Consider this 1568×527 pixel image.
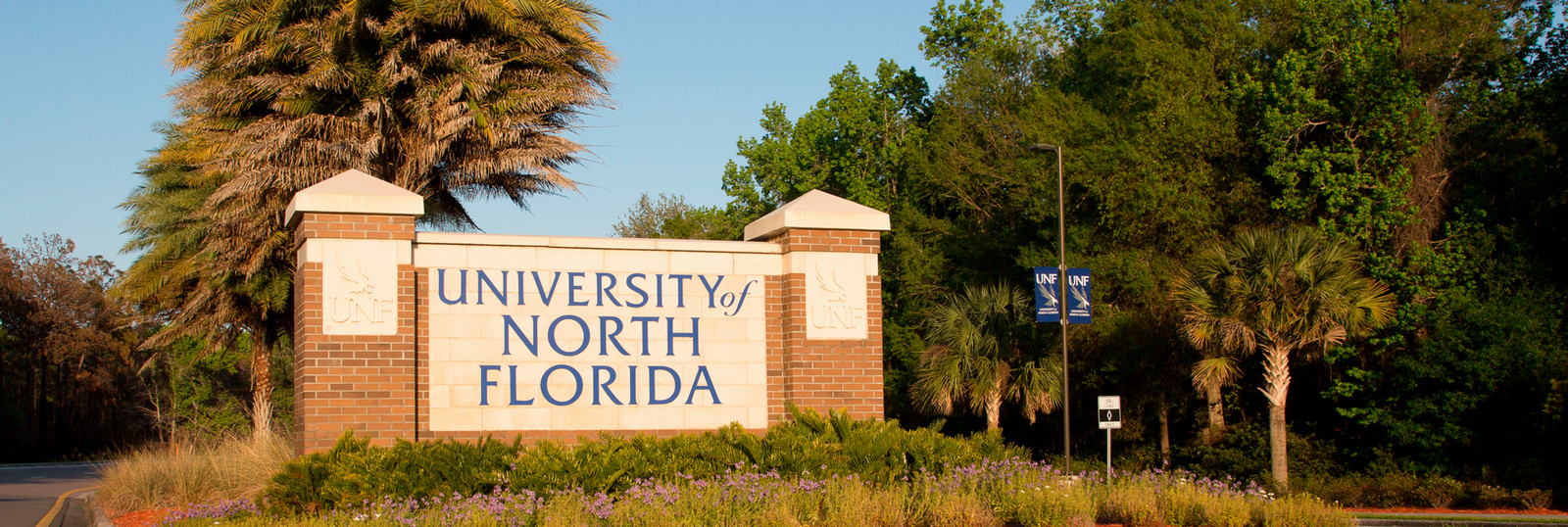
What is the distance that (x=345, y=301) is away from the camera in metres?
12.2

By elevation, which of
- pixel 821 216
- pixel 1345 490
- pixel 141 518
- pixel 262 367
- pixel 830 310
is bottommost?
pixel 1345 490

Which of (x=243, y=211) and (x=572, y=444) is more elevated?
(x=243, y=211)

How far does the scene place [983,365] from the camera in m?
28.7

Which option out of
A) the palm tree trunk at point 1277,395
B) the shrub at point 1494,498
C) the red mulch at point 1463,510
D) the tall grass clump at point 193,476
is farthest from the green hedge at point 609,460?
the shrub at point 1494,498

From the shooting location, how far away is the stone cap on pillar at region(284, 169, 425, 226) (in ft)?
39.7

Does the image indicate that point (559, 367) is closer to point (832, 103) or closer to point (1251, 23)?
point (1251, 23)

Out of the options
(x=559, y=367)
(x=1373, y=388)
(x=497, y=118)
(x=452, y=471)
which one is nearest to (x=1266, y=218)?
(x=1373, y=388)

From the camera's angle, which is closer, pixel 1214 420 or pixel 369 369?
pixel 369 369

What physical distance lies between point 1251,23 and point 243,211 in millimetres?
27213

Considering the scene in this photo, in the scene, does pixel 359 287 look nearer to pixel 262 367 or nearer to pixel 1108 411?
pixel 1108 411

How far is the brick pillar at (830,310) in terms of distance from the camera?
13.7 meters

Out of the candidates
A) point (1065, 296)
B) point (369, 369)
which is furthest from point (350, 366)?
point (1065, 296)

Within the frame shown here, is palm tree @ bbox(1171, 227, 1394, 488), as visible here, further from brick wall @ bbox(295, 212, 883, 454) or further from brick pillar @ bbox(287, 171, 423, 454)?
brick pillar @ bbox(287, 171, 423, 454)

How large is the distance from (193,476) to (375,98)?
7719 mm
